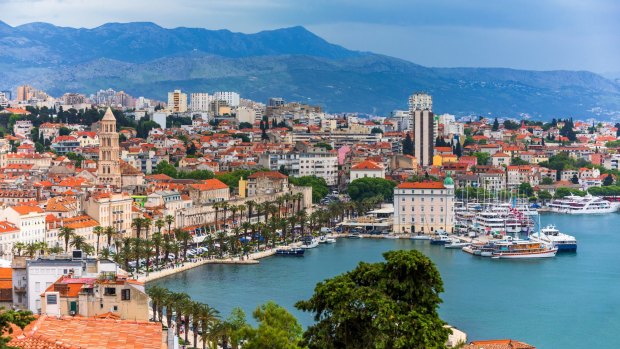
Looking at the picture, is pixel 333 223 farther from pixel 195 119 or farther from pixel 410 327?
pixel 195 119

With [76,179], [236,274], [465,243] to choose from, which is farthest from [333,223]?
[236,274]

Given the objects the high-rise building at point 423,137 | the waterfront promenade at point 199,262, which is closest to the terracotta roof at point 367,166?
the high-rise building at point 423,137

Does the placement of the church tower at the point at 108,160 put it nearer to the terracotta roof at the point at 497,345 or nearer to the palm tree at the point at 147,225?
the palm tree at the point at 147,225

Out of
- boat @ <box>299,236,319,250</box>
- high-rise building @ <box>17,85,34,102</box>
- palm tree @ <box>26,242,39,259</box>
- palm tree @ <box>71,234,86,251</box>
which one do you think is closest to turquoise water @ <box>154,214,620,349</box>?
boat @ <box>299,236,319,250</box>

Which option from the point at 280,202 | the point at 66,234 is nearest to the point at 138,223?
the point at 66,234

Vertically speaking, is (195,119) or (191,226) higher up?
(195,119)

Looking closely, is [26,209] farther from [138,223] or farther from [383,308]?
[383,308]
